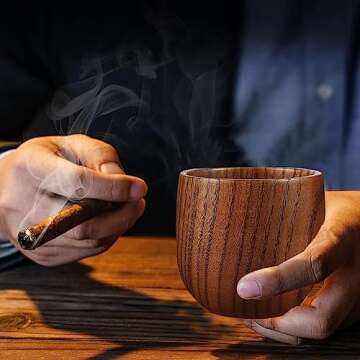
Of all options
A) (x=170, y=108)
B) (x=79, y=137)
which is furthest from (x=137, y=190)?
(x=170, y=108)

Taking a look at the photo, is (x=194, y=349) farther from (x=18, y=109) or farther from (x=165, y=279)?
(x=18, y=109)

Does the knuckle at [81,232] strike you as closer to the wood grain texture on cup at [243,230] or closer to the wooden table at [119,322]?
the wooden table at [119,322]

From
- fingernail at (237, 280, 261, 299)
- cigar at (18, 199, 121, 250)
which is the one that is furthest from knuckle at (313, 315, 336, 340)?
cigar at (18, 199, 121, 250)

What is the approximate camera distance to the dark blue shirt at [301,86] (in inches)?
59.4

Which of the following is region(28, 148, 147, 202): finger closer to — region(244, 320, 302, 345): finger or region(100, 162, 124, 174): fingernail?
region(100, 162, 124, 174): fingernail

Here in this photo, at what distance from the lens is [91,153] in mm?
834

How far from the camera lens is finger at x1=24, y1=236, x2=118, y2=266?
818 mm

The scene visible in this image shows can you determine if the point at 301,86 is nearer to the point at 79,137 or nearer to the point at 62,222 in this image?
the point at 79,137

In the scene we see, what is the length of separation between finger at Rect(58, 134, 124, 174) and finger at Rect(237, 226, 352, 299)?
33 centimetres

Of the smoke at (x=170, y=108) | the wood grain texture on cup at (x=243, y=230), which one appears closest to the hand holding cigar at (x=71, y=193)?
the wood grain texture on cup at (x=243, y=230)

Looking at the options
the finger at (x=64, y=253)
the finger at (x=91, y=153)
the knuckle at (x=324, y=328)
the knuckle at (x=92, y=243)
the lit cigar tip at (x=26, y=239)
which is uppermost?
the finger at (x=91, y=153)

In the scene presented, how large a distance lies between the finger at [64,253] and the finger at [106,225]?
1.1 inches

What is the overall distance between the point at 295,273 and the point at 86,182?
291mm

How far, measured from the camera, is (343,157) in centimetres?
151
